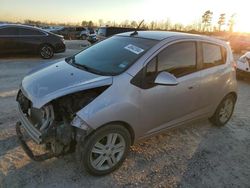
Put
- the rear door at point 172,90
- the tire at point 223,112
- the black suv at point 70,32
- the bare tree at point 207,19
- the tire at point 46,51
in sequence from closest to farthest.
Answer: the rear door at point 172,90 < the tire at point 223,112 < the tire at point 46,51 < the black suv at point 70,32 < the bare tree at point 207,19

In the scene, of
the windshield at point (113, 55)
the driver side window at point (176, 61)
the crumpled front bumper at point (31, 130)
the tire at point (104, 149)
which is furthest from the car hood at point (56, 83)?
the driver side window at point (176, 61)

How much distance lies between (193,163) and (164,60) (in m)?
1.55

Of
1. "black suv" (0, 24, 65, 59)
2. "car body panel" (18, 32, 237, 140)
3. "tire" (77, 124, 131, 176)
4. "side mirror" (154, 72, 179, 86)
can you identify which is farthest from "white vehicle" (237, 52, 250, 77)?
"black suv" (0, 24, 65, 59)

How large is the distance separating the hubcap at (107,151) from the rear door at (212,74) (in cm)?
178

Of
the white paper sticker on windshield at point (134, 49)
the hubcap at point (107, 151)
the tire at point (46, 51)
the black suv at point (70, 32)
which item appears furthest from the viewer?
the black suv at point (70, 32)

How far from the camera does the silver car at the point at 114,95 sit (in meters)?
3.09

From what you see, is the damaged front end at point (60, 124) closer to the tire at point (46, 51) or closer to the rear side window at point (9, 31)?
the rear side window at point (9, 31)

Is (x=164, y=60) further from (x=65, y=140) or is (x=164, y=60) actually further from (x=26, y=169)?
(x=26, y=169)

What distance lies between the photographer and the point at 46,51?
39.8 ft

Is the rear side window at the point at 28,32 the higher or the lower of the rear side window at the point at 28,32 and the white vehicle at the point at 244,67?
the higher

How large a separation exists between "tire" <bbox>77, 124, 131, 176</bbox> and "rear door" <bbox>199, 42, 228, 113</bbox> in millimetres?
1739

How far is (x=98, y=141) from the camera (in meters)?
3.18

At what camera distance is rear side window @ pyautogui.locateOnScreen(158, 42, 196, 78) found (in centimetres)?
374

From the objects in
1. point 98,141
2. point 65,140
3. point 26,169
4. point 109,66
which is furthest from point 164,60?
point 26,169
